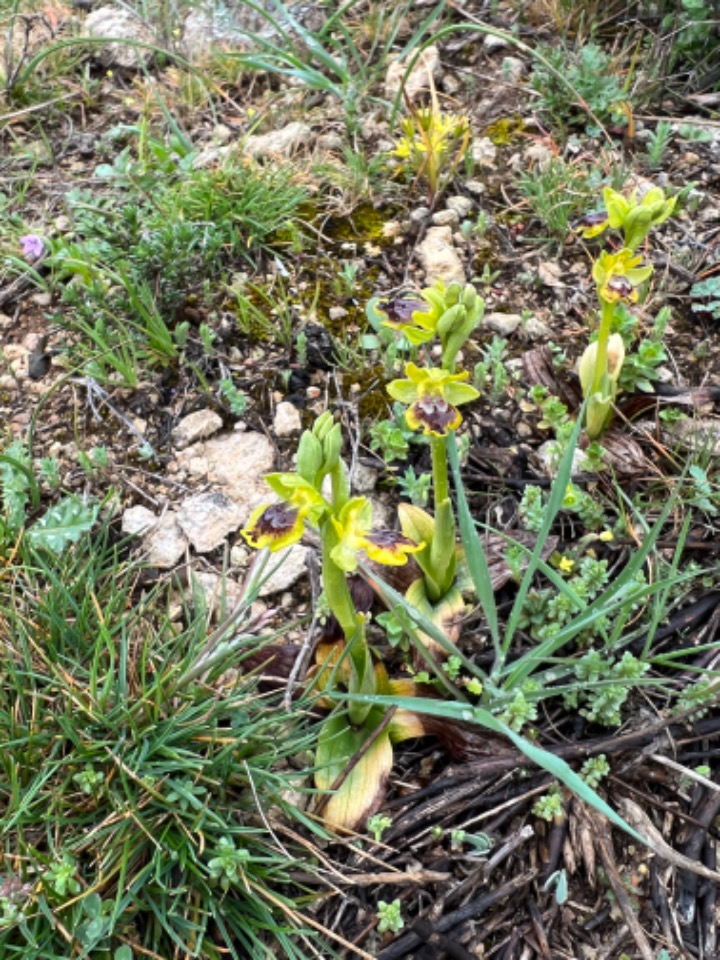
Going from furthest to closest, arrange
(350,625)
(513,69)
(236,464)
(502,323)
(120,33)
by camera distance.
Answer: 1. (120,33)
2. (513,69)
3. (502,323)
4. (236,464)
5. (350,625)

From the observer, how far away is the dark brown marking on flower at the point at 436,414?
1.46 meters

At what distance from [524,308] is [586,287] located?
197 mm

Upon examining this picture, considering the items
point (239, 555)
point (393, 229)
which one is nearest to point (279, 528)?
point (239, 555)

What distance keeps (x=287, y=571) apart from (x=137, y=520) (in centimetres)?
39

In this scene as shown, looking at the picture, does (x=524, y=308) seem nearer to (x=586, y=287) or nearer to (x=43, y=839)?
(x=586, y=287)

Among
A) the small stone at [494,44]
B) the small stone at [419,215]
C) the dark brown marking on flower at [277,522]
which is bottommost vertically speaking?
the small stone at [419,215]

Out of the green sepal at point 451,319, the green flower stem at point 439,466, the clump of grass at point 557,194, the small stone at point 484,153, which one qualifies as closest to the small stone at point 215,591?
the green flower stem at point 439,466

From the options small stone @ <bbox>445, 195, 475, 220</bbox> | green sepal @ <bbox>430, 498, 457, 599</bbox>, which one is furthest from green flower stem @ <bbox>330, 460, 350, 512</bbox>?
small stone @ <bbox>445, 195, 475, 220</bbox>

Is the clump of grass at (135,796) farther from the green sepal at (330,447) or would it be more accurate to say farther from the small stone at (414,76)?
the small stone at (414,76)

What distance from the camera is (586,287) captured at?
239cm

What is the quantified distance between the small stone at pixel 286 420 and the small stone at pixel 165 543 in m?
0.34

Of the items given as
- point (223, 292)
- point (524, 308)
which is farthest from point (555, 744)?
point (223, 292)

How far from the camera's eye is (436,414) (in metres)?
1.47

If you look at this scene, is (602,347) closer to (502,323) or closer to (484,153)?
(502,323)
